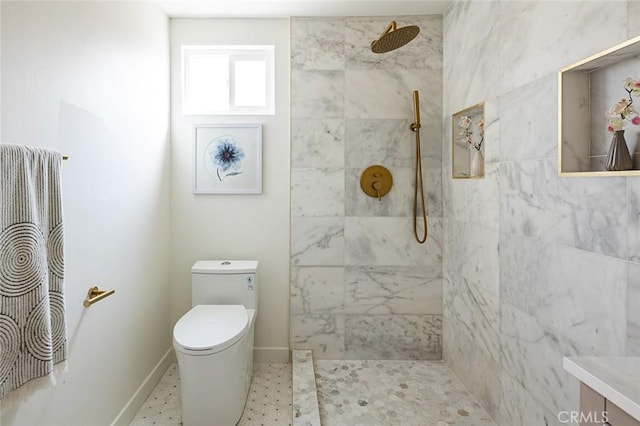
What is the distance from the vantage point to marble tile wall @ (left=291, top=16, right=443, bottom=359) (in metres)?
2.78

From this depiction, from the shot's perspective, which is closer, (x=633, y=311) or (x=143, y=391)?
(x=633, y=311)

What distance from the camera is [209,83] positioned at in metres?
2.95

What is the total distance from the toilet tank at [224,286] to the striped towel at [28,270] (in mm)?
1258

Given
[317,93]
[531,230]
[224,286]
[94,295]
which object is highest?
[317,93]

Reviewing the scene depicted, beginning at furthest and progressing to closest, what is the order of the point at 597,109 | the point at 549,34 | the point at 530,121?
the point at 530,121
the point at 549,34
the point at 597,109

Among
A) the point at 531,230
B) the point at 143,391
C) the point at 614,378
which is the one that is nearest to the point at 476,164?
the point at 531,230

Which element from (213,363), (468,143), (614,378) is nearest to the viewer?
(614,378)

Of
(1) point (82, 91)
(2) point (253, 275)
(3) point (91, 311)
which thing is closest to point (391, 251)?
(2) point (253, 275)

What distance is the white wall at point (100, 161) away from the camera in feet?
4.54

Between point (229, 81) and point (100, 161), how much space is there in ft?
4.47

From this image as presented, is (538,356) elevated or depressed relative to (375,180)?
depressed

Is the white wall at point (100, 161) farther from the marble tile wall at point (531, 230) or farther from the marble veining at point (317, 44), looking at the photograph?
the marble tile wall at point (531, 230)

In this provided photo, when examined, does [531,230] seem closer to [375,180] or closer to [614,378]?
[614,378]

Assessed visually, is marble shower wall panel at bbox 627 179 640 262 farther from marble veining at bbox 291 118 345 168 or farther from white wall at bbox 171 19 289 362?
white wall at bbox 171 19 289 362
